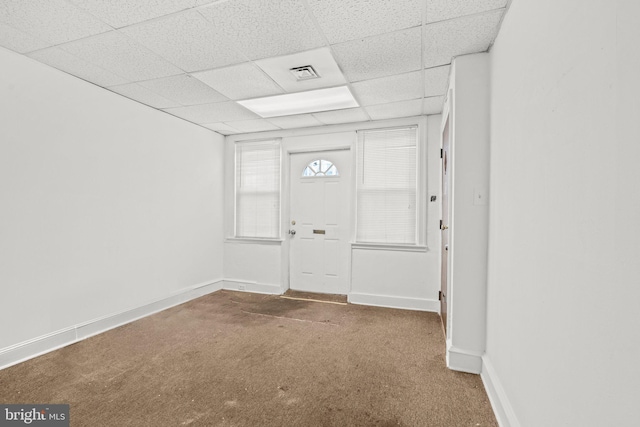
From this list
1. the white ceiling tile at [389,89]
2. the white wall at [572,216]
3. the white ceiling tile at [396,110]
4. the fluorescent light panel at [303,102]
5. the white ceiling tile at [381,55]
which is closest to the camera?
the white wall at [572,216]

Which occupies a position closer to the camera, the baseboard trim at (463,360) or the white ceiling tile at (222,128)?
the baseboard trim at (463,360)

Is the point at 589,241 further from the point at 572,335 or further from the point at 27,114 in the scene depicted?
the point at 27,114

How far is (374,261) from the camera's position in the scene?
405 cm

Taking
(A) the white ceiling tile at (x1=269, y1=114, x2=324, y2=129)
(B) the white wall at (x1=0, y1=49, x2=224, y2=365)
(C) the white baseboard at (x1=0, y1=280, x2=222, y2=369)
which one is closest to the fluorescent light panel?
(A) the white ceiling tile at (x1=269, y1=114, x2=324, y2=129)

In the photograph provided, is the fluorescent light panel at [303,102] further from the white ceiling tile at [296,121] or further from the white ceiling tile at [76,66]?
the white ceiling tile at [76,66]

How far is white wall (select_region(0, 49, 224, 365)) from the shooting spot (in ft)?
7.79

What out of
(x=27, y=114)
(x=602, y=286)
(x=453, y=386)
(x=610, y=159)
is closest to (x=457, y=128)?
(x=610, y=159)

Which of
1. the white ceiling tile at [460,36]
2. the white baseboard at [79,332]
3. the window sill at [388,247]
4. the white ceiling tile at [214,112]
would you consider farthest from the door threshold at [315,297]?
the white ceiling tile at [460,36]

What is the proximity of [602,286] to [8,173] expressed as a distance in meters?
3.74

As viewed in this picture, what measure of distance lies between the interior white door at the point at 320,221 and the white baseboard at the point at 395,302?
292 mm

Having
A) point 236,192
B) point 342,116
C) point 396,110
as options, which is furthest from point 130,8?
point 236,192

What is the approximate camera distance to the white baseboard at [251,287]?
4549 mm

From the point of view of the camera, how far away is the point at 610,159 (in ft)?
2.75

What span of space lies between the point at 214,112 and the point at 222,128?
0.74 metres
